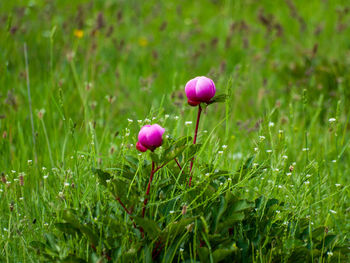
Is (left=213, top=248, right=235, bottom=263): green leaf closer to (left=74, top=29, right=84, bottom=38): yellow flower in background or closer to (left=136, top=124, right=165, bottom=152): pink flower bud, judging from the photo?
(left=136, top=124, right=165, bottom=152): pink flower bud

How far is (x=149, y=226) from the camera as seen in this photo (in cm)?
141

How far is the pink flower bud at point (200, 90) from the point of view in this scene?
1.52 metres

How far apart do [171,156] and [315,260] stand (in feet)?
2.08

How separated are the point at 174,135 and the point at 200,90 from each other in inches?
16.5

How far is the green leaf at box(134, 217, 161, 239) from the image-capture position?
1392mm

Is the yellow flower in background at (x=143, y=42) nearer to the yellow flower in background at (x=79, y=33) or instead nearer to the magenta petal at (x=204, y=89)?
the yellow flower in background at (x=79, y=33)

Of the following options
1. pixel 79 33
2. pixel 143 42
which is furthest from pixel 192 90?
pixel 143 42

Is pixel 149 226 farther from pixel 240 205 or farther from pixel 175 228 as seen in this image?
pixel 240 205

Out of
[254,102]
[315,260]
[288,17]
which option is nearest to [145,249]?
[315,260]

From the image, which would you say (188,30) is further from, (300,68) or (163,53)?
(300,68)

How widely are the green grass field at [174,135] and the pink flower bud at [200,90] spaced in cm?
13

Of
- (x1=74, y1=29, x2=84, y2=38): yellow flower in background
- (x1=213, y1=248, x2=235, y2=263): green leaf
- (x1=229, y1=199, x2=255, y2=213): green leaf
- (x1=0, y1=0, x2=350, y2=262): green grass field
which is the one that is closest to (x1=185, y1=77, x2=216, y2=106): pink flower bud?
(x1=0, y1=0, x2=350, y2=262): green grass field

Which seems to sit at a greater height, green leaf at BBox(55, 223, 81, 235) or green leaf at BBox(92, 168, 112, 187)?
green leaf at BBox(92, 168, 112, 187)

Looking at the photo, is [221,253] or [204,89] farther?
[204,89]
